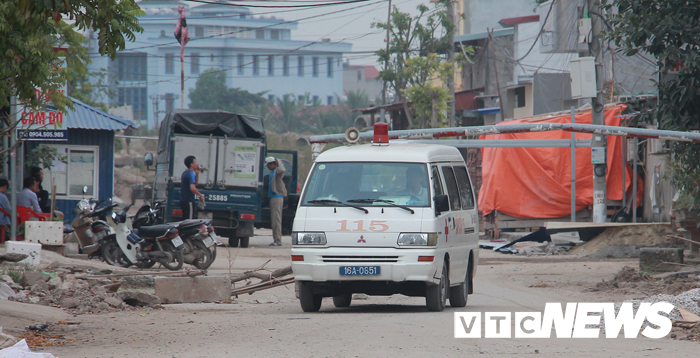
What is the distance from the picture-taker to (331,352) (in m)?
6.65

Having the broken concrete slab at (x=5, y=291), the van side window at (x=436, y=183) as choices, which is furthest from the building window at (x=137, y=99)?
the van side window at (x=436, y=183)

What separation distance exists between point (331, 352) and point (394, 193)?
3.16m

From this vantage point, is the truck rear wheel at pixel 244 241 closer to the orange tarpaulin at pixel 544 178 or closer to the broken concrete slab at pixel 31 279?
the orange tarpaulin at pixel 544 178

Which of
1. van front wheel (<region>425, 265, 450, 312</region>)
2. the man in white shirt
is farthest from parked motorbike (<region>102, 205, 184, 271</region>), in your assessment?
van front wheel (<region>425, 265, 450, 312</region>)

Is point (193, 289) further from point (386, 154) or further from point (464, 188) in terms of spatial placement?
point (464, 188)

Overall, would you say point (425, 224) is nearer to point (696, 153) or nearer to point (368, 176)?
point (368, 176)

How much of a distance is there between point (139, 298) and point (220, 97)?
7450 cm

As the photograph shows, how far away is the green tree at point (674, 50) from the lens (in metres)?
12.7

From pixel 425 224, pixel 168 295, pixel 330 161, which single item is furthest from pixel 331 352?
pixel 168 295

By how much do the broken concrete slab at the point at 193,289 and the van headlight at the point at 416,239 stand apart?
129 inches

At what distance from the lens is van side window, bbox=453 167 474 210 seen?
10797mm

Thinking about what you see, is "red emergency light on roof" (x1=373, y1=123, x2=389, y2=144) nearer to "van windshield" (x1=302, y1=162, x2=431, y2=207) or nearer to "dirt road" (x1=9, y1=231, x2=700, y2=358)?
"van windshield" (x1=302, y1=162, x2=431, y2=207)

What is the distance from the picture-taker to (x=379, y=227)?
356 inches

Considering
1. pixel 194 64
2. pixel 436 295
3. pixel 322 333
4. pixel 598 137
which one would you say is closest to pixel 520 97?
pixel 598 137
